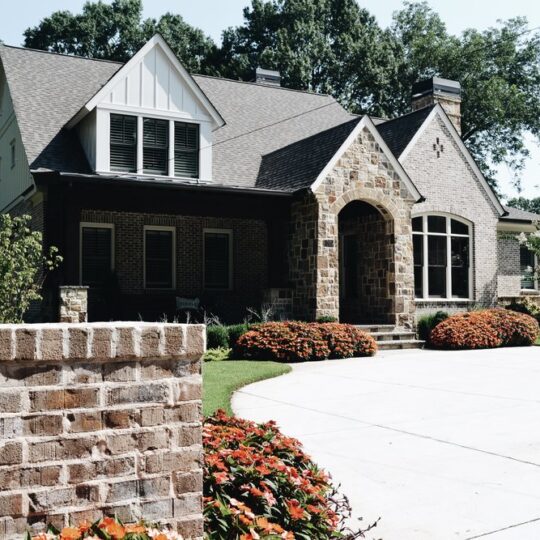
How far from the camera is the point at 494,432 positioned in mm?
6625

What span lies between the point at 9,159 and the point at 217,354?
1061 centimetres

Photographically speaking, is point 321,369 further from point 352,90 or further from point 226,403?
point 352,90

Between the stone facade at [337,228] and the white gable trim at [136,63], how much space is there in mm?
3599

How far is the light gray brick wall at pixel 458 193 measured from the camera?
21031 millimetres

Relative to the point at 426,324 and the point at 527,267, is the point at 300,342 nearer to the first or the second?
the point at 426,324

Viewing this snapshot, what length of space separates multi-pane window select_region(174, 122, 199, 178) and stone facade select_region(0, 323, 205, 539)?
49.3 ft

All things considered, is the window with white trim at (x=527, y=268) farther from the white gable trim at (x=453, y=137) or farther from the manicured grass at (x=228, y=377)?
the manicured grass at (x=228, y=377)

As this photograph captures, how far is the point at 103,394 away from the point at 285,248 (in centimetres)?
1549

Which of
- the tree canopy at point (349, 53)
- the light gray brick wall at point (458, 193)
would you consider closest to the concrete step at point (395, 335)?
the light gray brick wall at point (458, 193)

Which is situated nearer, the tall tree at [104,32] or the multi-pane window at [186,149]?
the multi-pane window at [186,149]

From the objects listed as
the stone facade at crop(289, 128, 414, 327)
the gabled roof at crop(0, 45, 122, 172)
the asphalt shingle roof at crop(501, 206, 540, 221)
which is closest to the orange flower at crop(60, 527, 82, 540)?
the stone facade at crop(289, 128, 414, 327)

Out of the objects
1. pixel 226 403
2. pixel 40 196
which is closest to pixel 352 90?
pixel 40 196

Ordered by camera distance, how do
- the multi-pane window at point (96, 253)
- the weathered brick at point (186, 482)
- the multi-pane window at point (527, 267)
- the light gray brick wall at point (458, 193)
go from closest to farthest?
the weathered brick at point (186, 482)
the multi-pane window at point (96, 253)
the light gray brick wall at point (458, 193)
the multi-pane window at point (527, 267)

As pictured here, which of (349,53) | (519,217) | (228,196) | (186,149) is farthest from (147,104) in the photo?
(349,53)
